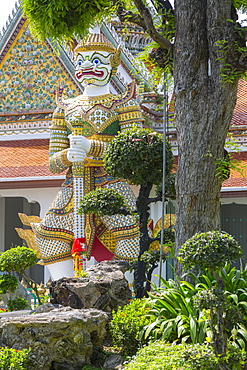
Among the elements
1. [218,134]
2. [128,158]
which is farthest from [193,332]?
[128,158]

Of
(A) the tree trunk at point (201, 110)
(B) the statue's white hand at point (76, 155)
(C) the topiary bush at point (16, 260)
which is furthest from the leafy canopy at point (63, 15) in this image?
(C) the topiary bush at point (16, 260)

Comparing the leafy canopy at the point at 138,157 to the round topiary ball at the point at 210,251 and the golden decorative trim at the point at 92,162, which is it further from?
the round topiary ball at the point at 210,251

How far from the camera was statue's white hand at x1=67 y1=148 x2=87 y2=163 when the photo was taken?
8.10 m

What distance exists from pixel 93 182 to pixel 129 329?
366 centimetres

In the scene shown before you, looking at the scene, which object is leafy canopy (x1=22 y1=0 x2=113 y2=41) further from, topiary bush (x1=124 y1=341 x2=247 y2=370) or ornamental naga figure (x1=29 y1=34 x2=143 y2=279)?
topiary bush (x1=124 y1=341 x2=247 y2=370)

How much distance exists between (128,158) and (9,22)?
5.89 meters

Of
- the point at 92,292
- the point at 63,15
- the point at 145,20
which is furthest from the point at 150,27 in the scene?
the point at 92,292

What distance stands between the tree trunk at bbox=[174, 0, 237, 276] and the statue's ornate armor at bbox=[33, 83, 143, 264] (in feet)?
9.14

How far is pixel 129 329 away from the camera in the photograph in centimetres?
534

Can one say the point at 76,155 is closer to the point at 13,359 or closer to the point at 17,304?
the point at 17,304

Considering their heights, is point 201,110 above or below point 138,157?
above

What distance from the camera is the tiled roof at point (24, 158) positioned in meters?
10.4

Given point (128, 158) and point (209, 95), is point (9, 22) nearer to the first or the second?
point (128, 158)

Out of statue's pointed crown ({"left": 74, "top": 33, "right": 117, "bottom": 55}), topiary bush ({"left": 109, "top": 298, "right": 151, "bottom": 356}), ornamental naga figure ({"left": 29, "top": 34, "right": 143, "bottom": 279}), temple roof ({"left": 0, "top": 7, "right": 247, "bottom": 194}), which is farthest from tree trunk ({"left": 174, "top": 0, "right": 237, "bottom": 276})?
temple roof ({"left": 0, "top": 7, "right": 247, "bottom": 194})
